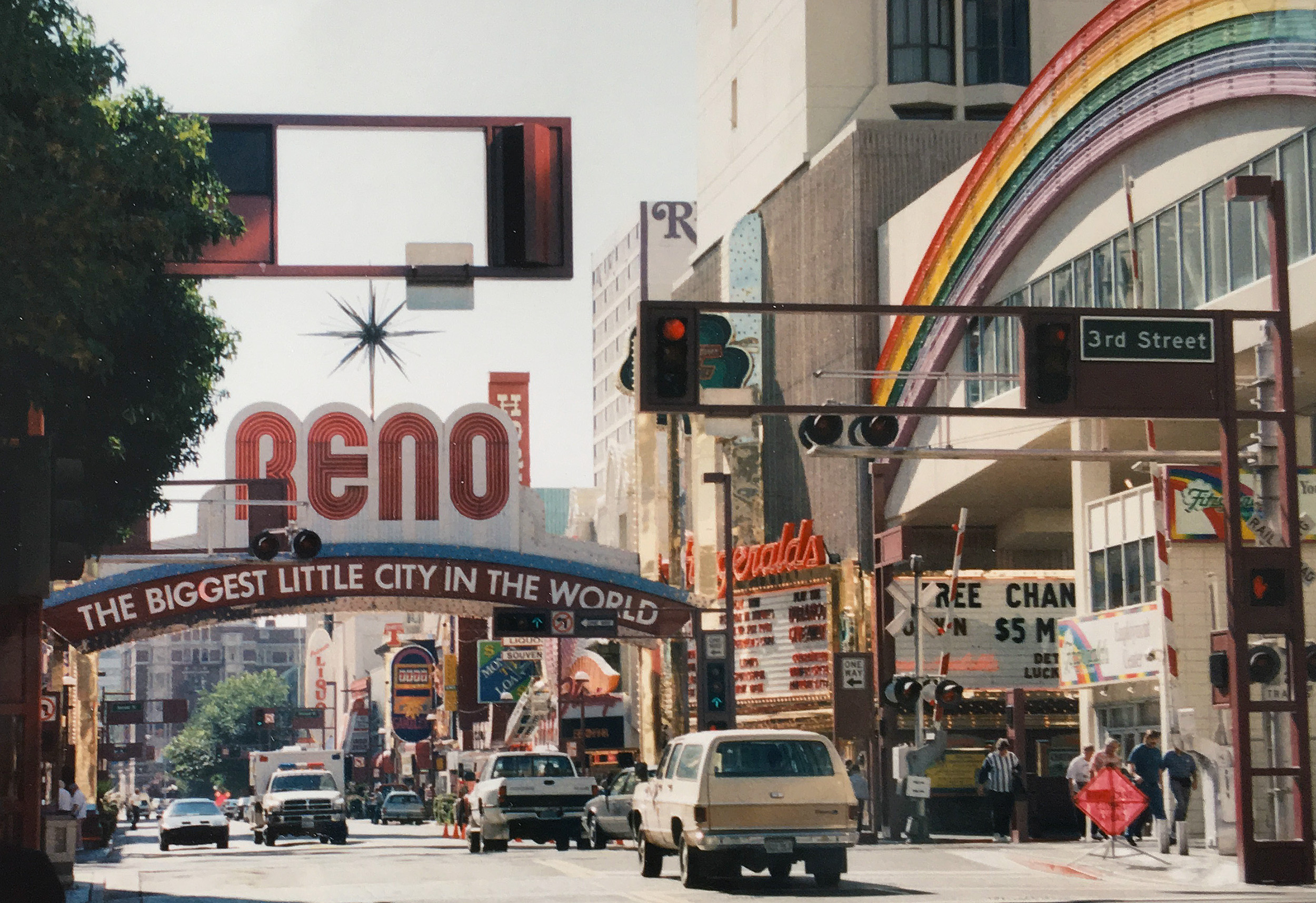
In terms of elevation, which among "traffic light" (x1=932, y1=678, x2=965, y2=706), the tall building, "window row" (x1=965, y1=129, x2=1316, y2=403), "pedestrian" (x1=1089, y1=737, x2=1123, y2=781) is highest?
the tall building

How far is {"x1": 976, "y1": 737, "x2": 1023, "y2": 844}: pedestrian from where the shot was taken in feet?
114

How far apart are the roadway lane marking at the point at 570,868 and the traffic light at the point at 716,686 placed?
483 inches

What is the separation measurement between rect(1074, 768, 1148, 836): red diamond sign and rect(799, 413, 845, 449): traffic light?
Answer: 5570 millimetres

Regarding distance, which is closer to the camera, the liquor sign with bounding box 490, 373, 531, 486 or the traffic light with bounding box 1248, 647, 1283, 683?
the traffic light with bounding box 1248, 647, 1283, 683

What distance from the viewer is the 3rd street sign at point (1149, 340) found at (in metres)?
23.9

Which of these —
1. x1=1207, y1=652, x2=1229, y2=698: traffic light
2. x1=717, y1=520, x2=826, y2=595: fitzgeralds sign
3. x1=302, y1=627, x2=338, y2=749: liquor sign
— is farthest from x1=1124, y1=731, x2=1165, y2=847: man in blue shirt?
x1=302, y1=627, x2=338, y2=749: liquor sign

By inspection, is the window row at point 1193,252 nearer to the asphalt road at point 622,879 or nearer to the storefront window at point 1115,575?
the storefront window at point 1115,575

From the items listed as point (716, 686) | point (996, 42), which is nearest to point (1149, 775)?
point (716, 686)

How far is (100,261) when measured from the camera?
21094 millimetres

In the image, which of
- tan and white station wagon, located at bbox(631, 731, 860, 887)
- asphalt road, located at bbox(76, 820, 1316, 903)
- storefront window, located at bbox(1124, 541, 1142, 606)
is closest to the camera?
asphalt road, located at bbox(76, 820, 1316, 903)

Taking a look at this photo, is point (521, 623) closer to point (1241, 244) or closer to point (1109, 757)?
point (1109, 757)

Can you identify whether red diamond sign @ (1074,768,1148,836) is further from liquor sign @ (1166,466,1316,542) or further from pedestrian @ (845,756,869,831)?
pedestrian @ (845,756,869,831)

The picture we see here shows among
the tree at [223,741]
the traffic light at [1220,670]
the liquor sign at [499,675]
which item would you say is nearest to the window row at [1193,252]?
the traffic light at [1220,670]

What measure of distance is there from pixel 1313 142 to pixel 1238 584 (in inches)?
383
